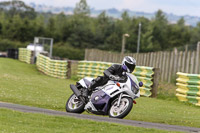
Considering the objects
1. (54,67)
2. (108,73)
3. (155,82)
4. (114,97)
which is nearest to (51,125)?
(114,97)

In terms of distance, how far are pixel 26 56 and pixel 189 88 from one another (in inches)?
1386

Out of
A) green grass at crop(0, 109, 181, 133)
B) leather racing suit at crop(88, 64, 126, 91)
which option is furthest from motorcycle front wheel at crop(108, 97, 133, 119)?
green grass at crop(0, 109, 181, 133)

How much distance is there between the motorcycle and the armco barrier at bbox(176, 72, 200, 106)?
6474 mm

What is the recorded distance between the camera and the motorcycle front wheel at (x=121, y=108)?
439 inches

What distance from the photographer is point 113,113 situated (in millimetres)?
11602

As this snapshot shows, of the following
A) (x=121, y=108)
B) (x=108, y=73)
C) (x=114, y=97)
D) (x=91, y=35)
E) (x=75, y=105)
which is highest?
(x=91, y=35)

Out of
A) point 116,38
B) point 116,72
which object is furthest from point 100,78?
point 116,38

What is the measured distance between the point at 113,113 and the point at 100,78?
1076 millimetres

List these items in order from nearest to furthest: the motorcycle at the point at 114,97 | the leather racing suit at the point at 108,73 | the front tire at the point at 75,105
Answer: the motorcycle at the point at 114,97, the leather racing suit at the point at 108,73, the front tire at the point at 75,105

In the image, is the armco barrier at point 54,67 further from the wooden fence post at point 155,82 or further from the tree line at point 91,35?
the tree line at point 91,35

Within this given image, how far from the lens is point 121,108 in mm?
11438

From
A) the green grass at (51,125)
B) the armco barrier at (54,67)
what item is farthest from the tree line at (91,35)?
the green grass at (51,125)

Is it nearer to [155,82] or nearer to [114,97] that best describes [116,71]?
[114,97]

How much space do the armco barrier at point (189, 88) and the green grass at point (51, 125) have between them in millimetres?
8562
